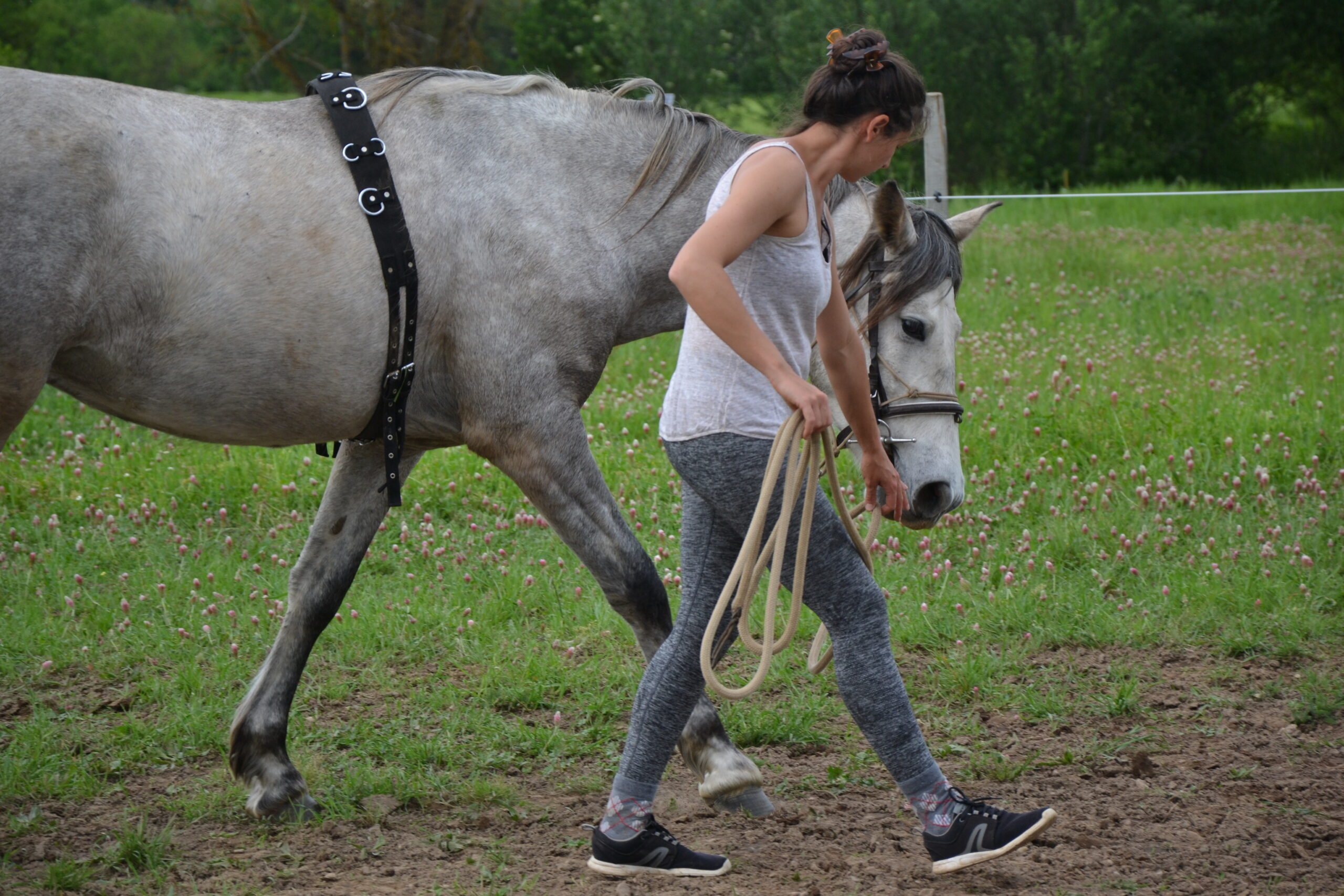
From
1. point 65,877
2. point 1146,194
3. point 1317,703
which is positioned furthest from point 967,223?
point 1146,194

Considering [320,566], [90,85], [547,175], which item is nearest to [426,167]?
[547,175]

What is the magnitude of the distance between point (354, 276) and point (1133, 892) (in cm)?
248

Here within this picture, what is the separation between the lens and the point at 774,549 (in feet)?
8.73

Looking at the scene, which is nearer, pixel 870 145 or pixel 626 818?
pixel 870 145

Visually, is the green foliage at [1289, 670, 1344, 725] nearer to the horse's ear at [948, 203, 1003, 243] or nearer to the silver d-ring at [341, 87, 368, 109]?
the horse's ear at [948, 203, 1003, 243]

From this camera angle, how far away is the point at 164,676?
14.5ft

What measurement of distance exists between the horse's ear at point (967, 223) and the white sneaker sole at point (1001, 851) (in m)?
1.71

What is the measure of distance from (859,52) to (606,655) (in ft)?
8.73

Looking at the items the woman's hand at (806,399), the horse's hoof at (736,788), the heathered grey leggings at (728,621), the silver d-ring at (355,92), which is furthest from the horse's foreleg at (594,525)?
the silver d-ring at (355,92)

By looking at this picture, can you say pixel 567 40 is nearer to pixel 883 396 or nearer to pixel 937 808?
pixel 883 396

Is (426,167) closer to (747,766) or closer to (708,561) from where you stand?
(708,561)

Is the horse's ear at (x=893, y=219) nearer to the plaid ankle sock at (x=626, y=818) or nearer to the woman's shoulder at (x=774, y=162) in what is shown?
the woman's shoulder at (x=774, y=162)

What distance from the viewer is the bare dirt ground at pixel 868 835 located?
9.87 feet

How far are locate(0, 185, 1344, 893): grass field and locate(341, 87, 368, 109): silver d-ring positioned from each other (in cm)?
198
